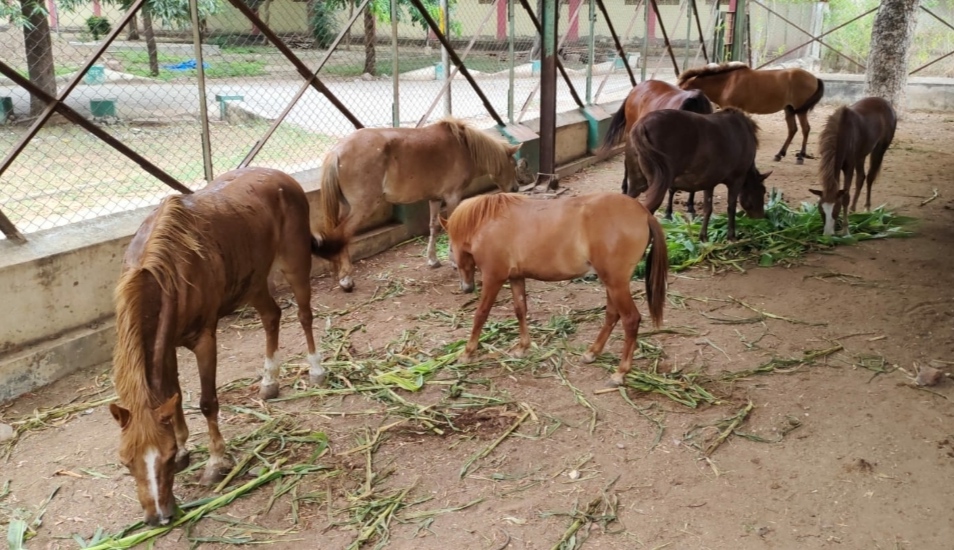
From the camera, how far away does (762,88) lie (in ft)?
34.7

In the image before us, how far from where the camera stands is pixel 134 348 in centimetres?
254

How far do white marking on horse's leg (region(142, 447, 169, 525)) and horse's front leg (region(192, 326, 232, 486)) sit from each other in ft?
1.73

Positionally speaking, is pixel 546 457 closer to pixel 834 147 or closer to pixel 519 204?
pixel 519 204

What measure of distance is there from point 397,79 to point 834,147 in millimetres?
3969

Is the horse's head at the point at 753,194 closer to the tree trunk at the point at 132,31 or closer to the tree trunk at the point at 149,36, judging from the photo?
the tree trunk at the point at 132,31

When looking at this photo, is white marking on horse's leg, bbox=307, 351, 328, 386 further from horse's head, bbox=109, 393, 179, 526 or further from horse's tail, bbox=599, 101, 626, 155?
horse's tail, bbox=599, 101, 626, 155

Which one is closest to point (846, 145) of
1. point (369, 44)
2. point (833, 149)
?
point (833, 149)

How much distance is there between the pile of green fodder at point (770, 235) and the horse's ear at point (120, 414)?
4082mm

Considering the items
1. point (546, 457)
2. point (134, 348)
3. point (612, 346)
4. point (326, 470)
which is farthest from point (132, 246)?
point (612, 346)

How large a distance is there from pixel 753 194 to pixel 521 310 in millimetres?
3240

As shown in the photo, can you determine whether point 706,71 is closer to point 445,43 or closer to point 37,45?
point 445,43

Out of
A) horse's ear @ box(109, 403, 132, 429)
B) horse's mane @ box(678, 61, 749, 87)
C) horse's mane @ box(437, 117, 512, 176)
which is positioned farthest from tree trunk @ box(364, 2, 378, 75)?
horse's ear @ box(109, 403, 132, 429)

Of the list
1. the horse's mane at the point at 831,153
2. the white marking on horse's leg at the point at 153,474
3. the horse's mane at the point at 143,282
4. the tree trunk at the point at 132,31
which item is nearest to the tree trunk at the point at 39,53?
the tree trunk at the point at 132,31

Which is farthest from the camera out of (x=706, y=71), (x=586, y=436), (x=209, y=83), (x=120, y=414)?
(x=706, y=71)
